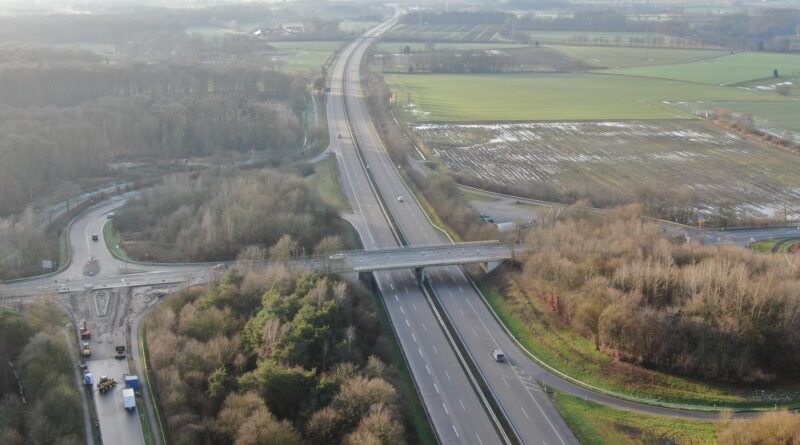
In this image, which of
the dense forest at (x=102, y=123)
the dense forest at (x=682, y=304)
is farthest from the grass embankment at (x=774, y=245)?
the dense forest at (x=102, y=123)

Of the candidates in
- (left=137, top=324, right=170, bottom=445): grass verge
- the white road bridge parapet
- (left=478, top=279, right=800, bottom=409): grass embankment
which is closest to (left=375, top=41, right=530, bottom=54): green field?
the white road bridge parapet

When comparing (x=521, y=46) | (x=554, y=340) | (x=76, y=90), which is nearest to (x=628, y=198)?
(x=554, y=340)

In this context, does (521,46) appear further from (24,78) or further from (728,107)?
(24,78)

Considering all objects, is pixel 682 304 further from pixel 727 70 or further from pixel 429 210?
pixel 727 70

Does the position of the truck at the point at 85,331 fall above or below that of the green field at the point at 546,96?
below

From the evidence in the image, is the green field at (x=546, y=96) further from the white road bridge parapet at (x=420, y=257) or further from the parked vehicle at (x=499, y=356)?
the parked vehicle at (x=499, y=356)

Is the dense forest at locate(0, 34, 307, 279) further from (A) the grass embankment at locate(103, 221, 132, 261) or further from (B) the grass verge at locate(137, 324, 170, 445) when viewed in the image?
(B) the grass verge at locate(137, 324, 170, 445)

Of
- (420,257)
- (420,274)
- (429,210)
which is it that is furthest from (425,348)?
(429,210)
